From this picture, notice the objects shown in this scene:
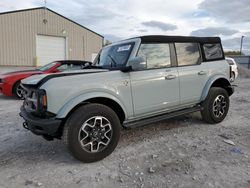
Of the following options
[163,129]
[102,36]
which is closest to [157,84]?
[163,129]

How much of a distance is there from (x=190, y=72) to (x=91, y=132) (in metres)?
2.40

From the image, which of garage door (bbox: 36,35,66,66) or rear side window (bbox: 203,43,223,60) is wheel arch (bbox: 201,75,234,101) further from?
garage door (bbox: 36,35,66,66)

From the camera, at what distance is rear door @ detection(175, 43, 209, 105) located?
A: 457 centimetres

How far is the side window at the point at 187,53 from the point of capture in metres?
4.62

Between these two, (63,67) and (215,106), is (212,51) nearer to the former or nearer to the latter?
(215,106)

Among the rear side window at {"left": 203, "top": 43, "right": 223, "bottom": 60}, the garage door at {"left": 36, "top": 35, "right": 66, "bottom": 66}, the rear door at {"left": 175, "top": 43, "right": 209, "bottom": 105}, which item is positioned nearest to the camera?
the rear door at {"left": 175, "top": 43, "right": 209, "bottom": 105}

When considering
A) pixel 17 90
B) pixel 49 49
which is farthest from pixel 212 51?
pixel 49 49

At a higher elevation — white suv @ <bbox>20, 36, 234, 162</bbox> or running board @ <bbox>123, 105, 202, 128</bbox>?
white suv @ <bbox>20, 36, 234, 162</bbox>

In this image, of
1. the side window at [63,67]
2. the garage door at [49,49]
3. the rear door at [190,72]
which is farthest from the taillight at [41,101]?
the garage door at [49,49]

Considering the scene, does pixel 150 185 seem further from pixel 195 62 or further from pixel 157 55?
pixel 195 62

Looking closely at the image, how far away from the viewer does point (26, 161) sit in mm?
3494

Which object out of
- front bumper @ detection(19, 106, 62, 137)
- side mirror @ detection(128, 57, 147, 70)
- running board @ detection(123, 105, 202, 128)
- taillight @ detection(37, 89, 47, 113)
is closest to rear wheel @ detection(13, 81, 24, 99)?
front bumper @ detection(19, 106, 62, 137)

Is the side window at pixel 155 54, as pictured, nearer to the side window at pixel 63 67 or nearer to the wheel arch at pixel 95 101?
the wheel arch at pixel 95 101

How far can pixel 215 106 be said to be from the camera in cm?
512
